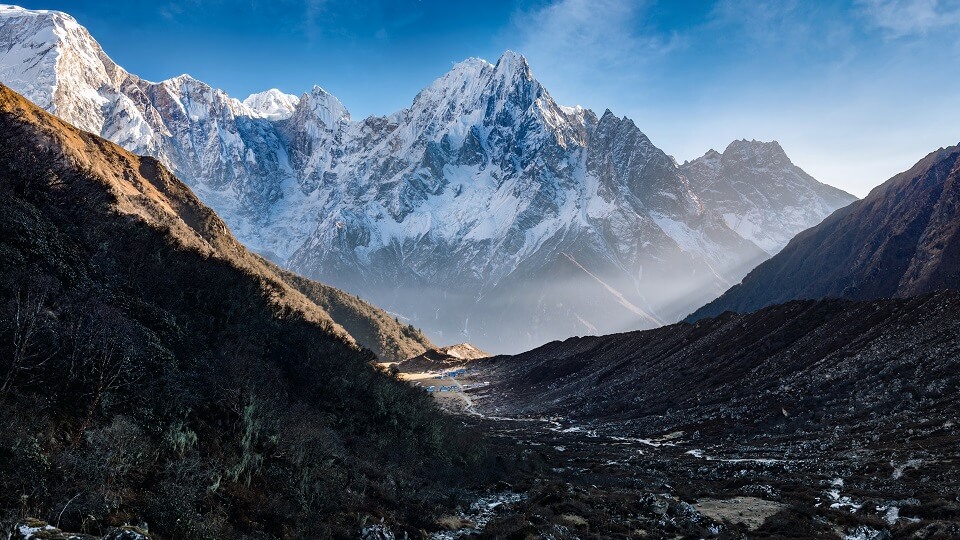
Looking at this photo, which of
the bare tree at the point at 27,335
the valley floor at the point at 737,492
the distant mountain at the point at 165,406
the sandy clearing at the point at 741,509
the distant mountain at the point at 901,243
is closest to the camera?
the distant mountain at the point at 165,406

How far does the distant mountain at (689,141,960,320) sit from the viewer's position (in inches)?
4611

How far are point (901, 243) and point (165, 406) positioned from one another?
181m

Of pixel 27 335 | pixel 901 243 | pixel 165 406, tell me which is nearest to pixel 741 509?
pixel 165 406

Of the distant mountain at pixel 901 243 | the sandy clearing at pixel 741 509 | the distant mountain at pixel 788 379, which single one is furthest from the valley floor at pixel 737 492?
the distant mountain at pixel 901 243

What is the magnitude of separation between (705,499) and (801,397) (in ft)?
99.7

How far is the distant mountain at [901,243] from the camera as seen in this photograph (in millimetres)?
117125

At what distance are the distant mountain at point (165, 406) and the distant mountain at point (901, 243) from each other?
120m

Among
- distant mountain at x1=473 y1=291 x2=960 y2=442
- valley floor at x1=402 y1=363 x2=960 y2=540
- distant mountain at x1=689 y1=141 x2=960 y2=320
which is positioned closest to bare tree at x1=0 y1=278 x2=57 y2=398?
valley floor at x1=402 y1=363 x2=960 y2=540

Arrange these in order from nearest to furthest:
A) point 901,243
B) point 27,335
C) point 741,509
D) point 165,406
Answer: point 27,335, point 165,406, point 741,509, point 901,243

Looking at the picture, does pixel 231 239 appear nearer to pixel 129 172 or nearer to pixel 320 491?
pixel 129 172

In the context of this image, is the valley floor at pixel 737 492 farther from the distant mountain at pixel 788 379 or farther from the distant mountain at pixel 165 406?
the distant mountain at pixel 165 406

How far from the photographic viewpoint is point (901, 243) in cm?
14688

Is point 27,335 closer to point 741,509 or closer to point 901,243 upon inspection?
point 741,509

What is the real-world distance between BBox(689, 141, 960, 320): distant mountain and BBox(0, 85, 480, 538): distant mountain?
394ft
